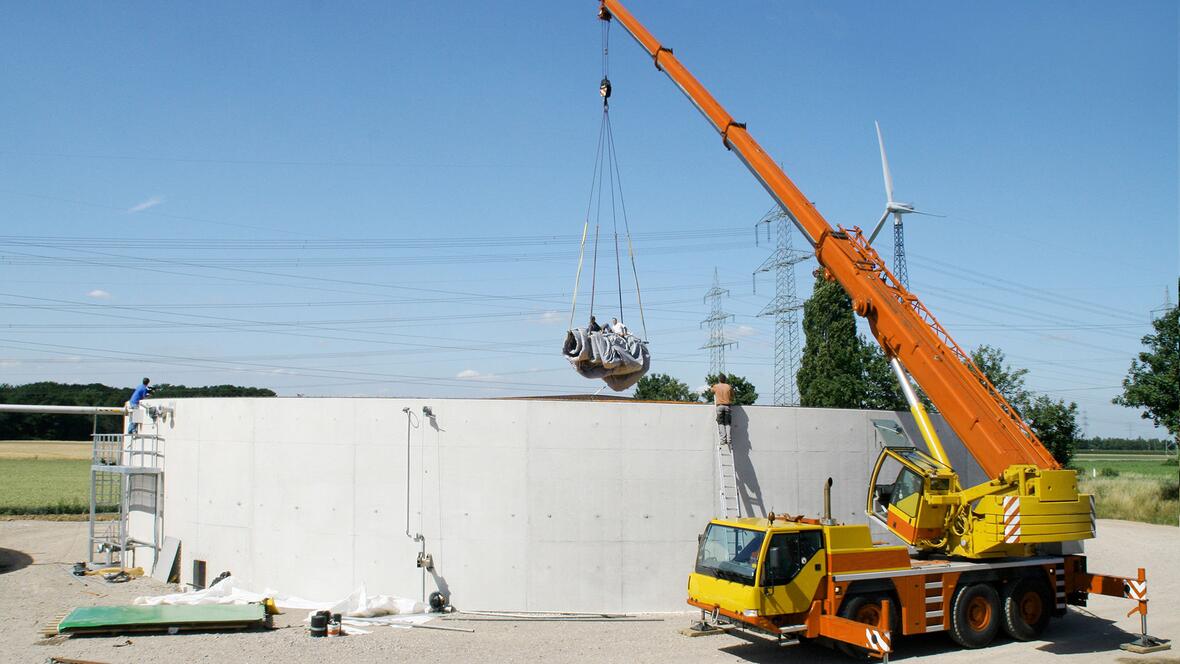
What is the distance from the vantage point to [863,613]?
13102 millimetres

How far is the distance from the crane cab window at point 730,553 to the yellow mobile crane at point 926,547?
23 mm

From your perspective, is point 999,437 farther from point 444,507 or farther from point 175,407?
point 175,407

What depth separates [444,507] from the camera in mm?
16469

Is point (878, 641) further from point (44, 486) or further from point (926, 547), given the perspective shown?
point (44, 486)

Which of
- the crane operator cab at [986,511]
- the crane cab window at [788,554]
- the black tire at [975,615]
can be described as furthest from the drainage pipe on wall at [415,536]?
the black tire at [975,615]

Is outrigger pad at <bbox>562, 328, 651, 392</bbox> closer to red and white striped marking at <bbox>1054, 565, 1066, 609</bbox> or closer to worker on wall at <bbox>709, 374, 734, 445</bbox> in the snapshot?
worker on wall at <bbox>709, 374, 734, 445</bbox>

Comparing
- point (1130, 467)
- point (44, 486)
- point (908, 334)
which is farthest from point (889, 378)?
point (1130, 467)

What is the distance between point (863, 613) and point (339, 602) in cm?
972

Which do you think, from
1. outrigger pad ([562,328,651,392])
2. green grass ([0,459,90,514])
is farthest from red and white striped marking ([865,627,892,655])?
green grass ([0,459,90,514])

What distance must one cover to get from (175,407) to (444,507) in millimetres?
8431

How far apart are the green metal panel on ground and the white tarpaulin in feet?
3.84

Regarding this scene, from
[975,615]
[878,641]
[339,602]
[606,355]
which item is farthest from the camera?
[606,355]

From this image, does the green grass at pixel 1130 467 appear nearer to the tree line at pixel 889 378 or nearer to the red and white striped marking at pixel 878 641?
the tree line at pixel 889 378

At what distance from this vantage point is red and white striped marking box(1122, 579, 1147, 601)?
14195mm
